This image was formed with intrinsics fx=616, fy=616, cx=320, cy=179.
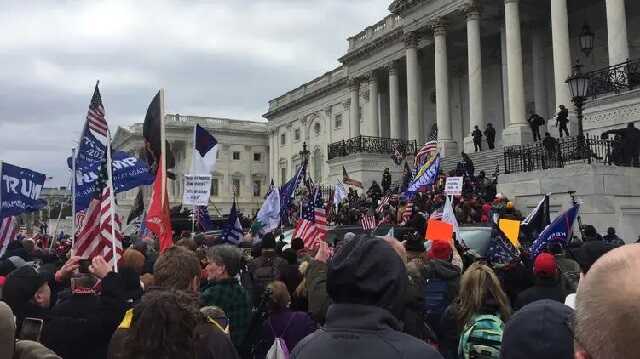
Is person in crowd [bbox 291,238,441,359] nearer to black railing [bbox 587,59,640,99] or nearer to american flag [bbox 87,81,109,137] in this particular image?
american flag [bbox 87,81,109,137]

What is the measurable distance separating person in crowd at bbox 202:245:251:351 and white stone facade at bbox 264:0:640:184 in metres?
18.2

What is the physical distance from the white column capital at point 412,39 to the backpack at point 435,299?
33.2m

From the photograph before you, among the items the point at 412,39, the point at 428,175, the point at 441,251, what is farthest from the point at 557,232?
the point at 412,39

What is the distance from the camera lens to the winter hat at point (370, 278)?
256cm

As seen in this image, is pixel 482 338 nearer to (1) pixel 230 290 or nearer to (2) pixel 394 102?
(1) pixel 230 290

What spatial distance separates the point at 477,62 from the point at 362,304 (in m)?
30.9

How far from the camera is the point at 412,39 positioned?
37.8 metres

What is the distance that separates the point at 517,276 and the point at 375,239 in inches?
159

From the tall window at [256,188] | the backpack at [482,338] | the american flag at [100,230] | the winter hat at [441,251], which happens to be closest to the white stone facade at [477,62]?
the winter hat at [441,251]

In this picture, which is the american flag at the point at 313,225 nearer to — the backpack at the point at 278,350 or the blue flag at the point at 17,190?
the blue flag at the point at 17,190

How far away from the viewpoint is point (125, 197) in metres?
91.6

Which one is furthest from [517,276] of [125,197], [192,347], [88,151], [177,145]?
[125,197]

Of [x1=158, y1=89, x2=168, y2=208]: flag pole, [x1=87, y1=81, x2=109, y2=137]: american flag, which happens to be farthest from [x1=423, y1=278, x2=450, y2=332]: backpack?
[x1=87, y1=81, x2=109, y2=137]: american flag

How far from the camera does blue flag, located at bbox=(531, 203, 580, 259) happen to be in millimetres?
8969
